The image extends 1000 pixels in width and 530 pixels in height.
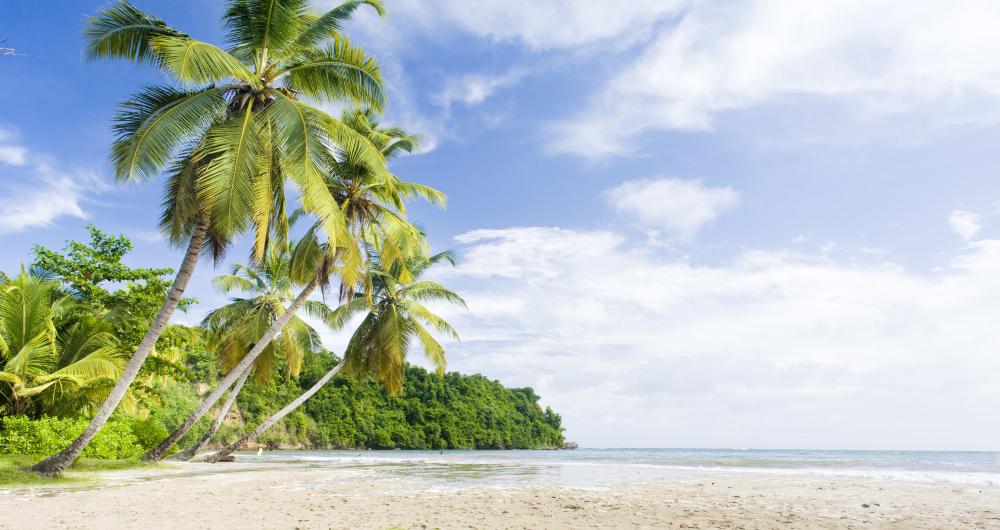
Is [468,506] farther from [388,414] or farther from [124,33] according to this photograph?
[388,414]

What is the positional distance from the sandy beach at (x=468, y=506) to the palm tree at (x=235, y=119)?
2.89 metres

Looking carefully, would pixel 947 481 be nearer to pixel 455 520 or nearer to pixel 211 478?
pixel 455 520

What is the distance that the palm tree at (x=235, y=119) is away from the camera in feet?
35.3

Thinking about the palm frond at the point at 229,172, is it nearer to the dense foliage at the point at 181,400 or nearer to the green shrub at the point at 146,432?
the dense foliage at the point at 181,400

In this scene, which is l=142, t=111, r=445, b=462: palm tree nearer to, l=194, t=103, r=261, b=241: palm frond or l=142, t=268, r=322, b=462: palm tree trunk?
l=142, t=268, r=322, b=462: palm tree trunk

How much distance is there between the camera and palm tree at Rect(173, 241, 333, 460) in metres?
21.4

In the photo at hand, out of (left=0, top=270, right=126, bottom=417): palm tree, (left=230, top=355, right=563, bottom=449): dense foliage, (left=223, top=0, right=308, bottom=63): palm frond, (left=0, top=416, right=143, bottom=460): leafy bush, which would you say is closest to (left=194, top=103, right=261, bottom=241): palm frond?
(left=223, top=0, right=308, bottom=63): palm frond

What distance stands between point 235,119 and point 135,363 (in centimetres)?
515

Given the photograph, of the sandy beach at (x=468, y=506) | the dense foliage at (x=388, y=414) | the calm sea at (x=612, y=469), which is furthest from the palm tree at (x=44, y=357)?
the dense foliage at (x=388, y=414)

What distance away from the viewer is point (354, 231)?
54.5 feet

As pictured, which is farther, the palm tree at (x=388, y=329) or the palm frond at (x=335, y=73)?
the palm tree at (x=388, y=329)

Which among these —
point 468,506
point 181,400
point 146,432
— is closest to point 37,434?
point 146,432

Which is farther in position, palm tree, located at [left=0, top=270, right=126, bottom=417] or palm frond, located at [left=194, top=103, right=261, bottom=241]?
palm tree, located at [left=0, top=270, right=126, bottom=417]

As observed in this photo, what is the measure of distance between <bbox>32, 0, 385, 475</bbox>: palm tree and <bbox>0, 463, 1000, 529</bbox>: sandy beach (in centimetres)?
289
